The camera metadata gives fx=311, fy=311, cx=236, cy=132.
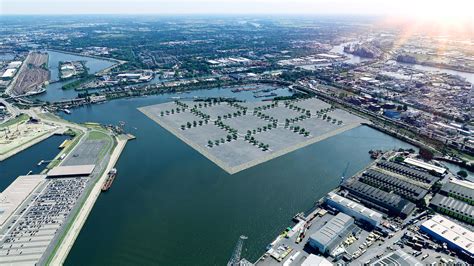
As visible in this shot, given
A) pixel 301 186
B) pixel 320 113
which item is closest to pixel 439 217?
pixel 301 186

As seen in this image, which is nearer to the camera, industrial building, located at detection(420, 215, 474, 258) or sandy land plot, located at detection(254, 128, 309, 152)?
industrial building, located at detection(420, 215, 474, 258)

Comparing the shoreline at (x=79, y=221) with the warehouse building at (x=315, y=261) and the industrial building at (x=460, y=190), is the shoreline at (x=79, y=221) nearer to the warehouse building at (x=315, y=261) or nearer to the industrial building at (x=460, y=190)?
the warehouse building at (x=315, y=261)

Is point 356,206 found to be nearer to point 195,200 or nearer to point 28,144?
point 195,200

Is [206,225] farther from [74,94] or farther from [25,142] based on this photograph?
[74,94]

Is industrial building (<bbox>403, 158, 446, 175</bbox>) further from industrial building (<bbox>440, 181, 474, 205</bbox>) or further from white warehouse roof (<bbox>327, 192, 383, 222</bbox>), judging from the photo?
white warehouse roof (<bbox>327, 192, 383, 222</bbox>)

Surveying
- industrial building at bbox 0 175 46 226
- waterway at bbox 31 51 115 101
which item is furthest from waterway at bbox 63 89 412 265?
waterway at bbox 31 51 115 101

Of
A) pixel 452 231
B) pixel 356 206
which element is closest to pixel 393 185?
pixel 356 206

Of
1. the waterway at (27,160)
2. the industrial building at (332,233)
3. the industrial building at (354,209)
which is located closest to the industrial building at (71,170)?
the waterway at (27,160)
